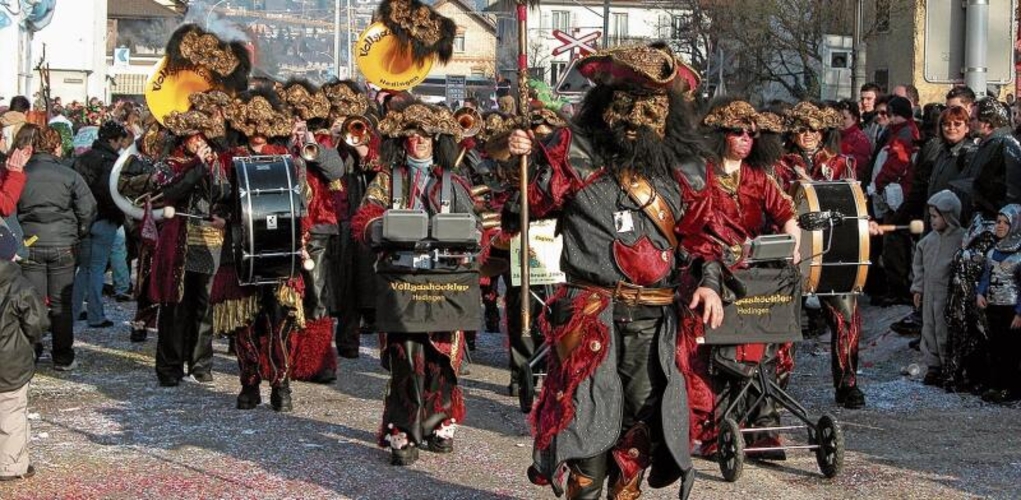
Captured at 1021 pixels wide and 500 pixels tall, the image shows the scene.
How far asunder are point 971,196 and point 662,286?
5474 millimetres

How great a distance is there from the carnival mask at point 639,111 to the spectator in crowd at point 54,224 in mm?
6854

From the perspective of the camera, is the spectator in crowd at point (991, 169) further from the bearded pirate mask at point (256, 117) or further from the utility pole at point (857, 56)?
the utility pole at point (857, 56)

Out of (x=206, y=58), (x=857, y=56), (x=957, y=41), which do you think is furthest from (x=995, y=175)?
(x=857, y=56)

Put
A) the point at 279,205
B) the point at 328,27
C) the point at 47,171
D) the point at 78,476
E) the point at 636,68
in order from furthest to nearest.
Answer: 1. the point at 328,27
2. the point at 47,171
3. the point at 279,205
4. the point at 78,476
5. the point at 636,68

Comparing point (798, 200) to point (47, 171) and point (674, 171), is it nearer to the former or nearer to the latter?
point (674, 171)

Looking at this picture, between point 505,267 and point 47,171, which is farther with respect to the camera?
point 47,171

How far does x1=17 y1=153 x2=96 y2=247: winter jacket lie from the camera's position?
1223cm

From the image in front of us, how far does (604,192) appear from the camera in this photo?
→ 645 centimetres

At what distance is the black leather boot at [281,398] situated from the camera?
10352 mm

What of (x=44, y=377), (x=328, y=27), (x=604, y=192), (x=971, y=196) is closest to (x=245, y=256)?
(x=44, y=377)

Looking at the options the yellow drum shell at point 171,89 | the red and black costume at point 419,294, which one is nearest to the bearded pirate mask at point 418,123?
the red and black costume at point 419,294

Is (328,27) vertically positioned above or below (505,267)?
above

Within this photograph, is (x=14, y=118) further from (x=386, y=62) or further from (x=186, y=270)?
(x=186, y=270)

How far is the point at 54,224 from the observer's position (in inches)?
484
